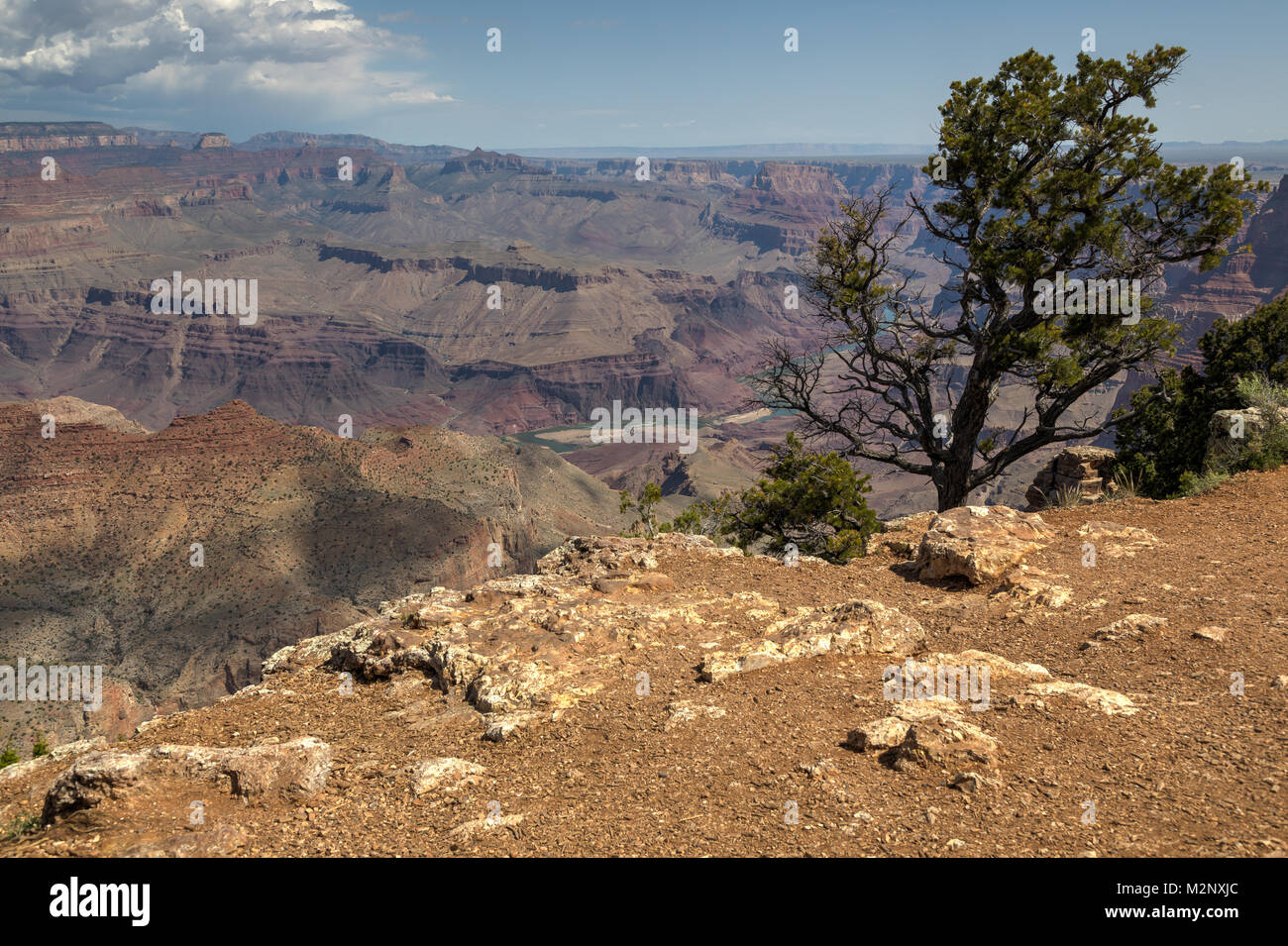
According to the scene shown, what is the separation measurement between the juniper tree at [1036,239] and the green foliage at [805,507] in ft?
4.52

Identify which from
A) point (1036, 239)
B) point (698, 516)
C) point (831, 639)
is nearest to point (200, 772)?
point (831, 639)

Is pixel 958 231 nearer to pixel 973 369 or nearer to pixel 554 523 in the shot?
pixel 973 369

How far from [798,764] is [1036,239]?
16.2 meters

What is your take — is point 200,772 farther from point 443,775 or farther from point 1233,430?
point 1233,430

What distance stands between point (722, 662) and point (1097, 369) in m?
15.1

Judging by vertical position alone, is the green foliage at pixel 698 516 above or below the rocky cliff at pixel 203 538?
Result: above

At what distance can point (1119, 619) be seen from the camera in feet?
33.9

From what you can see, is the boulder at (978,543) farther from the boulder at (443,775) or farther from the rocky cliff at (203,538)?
the rocky cliff at (203,538)

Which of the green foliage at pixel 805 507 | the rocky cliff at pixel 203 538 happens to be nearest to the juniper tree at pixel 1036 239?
the green foliage at pixel 805 507

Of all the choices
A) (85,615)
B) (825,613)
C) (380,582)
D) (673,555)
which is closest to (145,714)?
(85,615)

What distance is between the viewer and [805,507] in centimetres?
2044

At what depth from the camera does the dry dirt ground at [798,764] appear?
6324mm

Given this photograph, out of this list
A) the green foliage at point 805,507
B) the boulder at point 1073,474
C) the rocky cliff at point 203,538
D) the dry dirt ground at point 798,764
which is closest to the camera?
the dry dirt ground at point 798,764

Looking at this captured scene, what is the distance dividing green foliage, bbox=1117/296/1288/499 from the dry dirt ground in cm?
747
